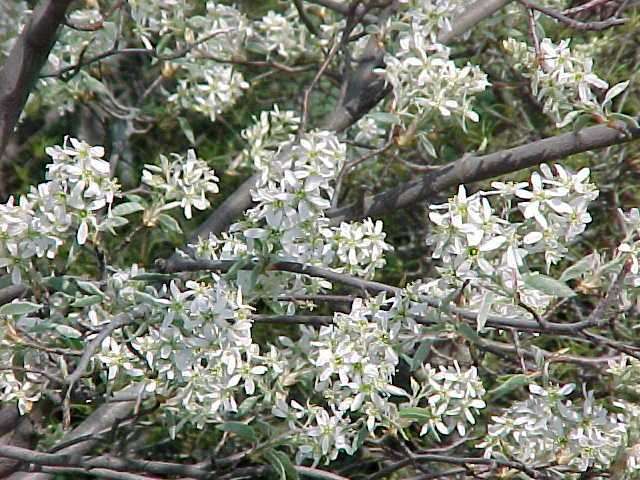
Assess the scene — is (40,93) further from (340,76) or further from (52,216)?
(52,216)

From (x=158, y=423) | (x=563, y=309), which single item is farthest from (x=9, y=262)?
(x=563, y=309)

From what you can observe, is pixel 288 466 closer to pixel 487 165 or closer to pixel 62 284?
pixel 62 284

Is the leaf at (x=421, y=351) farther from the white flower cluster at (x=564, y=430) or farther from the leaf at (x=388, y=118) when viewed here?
the leaf at (x=388, y=118)

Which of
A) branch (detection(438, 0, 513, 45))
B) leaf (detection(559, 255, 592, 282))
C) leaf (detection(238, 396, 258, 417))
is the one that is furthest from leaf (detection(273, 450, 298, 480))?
branch (detection(438, 0, 513, 45))

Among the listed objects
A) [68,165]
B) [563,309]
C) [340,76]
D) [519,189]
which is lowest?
[563,309]

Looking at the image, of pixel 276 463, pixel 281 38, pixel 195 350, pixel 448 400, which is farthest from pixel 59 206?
pixel 281 38

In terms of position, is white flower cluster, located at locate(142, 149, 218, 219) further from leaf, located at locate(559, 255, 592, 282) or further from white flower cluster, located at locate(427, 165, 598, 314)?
leaf, located at locate(559, 255, 592, 282)

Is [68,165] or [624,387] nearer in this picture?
[68,165]

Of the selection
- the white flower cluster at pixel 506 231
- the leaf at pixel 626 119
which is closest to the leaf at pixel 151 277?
the white flower cluster at pixel 506 231
